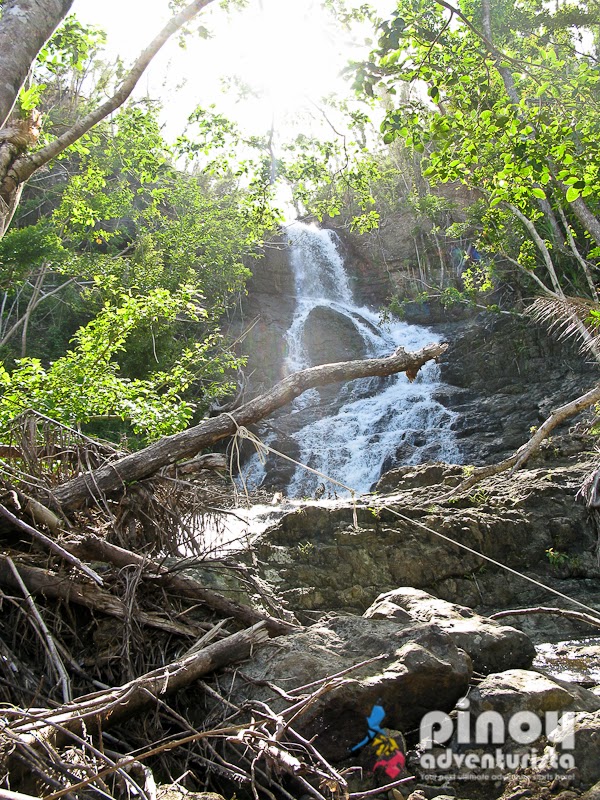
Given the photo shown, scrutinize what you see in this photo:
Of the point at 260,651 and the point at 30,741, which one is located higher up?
the point at 30,741

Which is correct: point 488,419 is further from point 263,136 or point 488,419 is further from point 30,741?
point 30,741

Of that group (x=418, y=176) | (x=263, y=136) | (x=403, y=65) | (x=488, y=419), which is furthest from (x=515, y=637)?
(x=418, y=176)

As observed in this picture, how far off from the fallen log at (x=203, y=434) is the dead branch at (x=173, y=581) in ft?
1.08

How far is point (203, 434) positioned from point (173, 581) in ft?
3.30

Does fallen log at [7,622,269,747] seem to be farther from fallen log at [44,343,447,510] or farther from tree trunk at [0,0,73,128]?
tree trunk at [0,0,73,128]

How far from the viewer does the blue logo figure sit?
3051 mm

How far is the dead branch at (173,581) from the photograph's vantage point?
357 centimetres

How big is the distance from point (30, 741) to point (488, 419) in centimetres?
1520

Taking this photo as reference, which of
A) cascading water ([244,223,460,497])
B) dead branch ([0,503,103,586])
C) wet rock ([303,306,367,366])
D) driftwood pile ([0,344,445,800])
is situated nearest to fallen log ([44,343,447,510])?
driftwood pile ([0,344,445,800])

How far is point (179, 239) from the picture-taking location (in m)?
18.8

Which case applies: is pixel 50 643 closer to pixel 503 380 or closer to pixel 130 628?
pixel 130 628

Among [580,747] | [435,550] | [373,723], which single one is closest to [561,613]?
[580,747]

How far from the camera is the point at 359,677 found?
3.21 m

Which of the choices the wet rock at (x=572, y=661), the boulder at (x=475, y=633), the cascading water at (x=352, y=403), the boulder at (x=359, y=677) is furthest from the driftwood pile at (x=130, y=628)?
the cascading water at (x=352, y=403)
